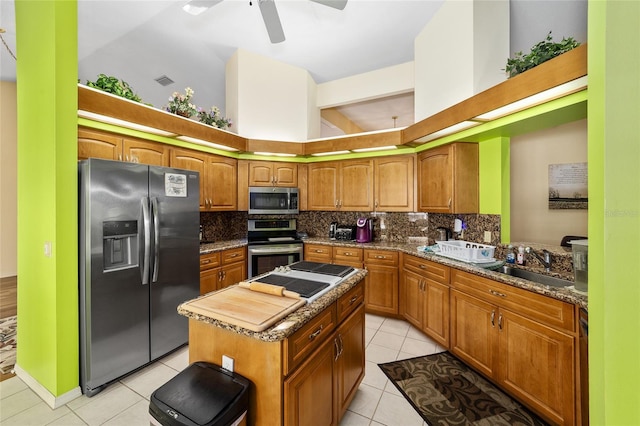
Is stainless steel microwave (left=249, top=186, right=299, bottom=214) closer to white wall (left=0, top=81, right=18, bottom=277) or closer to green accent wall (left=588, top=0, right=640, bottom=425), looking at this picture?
green accent wall (left=588, top=0, right=640, bottom=425)

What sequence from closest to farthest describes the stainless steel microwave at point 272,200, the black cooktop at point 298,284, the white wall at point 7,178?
the black cooktop at point 298,284 < the stainless steel microwave at point 272,200 < the white wall at point 7,178

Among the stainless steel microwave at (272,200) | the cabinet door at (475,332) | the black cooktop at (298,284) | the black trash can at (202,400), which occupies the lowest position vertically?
the cabinet door at (475,332)

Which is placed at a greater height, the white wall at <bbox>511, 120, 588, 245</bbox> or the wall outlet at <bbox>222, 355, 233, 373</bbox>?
the white wall at <bbox>511, 120, 588, 245</bbox>

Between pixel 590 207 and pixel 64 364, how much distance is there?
3.42 m

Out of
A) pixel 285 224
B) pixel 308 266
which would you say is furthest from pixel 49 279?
pixel 285 224

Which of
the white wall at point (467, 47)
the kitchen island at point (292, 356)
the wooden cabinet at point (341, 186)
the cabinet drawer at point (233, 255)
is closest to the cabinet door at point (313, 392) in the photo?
the kitchen island at point (292, 356)

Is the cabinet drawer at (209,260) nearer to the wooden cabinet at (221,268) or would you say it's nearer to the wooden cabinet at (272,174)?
the wooden cabinet at (221,268)

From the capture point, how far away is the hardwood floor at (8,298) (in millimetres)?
3366

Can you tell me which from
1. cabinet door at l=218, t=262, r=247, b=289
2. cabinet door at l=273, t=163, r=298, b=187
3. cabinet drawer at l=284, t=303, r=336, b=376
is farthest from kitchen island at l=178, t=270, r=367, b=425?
cabinet door at l=273, t=163, r=298, b=187

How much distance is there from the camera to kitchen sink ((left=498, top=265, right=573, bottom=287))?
195 cm

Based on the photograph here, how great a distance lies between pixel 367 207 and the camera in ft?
12.3

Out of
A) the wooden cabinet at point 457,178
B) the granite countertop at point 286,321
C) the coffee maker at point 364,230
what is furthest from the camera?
the coffee maker at point 364,230

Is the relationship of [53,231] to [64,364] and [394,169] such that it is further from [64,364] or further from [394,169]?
[394,169]

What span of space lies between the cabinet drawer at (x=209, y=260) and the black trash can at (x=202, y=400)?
1.95m
